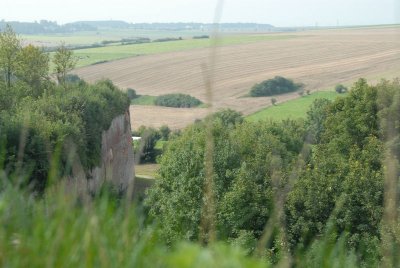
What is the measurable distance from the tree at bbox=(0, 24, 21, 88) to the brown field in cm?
1099

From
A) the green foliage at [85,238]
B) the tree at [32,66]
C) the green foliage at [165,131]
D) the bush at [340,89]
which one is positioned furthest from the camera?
the bush at [340,89]

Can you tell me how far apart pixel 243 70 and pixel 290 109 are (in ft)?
41.5

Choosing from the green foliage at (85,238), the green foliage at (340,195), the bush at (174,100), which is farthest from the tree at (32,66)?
the green foliage at (85,238)

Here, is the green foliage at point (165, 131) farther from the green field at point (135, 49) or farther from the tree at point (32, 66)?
the green field at point (135, 49)

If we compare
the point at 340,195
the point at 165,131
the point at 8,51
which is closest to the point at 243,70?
the point at 165,131

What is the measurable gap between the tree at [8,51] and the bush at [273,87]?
1008 inches

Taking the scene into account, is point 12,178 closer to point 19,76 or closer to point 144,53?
point 19,76

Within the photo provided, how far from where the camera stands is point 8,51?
93.5 ft

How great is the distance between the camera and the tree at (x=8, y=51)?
2827 centimetres

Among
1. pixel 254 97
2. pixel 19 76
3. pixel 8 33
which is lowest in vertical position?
pixel 254 97

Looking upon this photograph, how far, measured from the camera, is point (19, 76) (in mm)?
29500

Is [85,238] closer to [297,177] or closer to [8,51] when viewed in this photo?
[297,177]

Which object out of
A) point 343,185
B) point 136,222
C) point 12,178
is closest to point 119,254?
point 136,222

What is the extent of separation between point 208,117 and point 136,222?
69 cm
